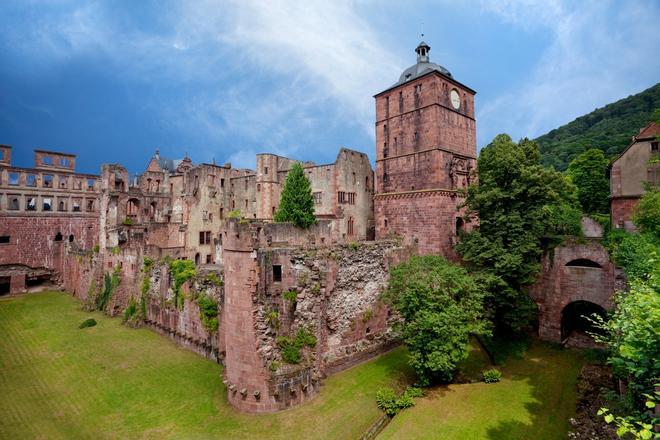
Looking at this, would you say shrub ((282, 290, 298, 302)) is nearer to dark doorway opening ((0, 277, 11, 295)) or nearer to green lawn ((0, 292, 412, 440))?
green lawn ((0, 292, 412, 440))

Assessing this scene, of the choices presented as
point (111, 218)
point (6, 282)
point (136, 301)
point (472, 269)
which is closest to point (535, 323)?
point (472, 269)

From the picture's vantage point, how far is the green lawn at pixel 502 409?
595 inches

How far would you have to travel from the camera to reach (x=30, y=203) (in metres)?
44.2

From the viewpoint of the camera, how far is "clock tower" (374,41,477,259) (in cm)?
2919

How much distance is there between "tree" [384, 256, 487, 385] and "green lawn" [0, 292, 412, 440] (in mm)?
2713

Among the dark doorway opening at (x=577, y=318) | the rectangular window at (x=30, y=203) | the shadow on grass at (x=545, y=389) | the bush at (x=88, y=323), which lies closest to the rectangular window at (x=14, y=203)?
the rectangular window at (x=30, y=203)

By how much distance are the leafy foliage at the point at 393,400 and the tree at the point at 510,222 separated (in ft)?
25.0

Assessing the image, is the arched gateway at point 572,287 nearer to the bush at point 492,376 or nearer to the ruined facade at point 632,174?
the ruined facade at point 632,174

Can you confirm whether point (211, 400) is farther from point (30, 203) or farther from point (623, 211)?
point (30, 203)

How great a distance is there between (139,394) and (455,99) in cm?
3201

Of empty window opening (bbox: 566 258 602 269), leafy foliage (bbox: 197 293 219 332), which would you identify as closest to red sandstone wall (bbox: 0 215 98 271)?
leafy foliage (bbox: 197 293 219 332)

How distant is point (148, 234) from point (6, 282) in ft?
56.4

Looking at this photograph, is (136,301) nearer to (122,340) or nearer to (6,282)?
(122,340)

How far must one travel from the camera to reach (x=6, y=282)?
40281mm
